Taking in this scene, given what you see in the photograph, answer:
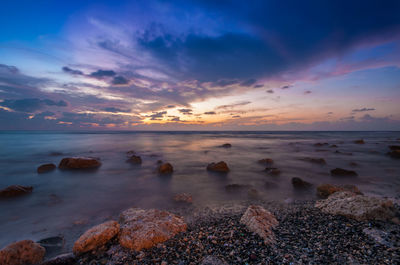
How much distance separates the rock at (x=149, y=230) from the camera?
3.67 metres

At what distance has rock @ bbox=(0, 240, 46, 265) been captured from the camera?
10.7ft

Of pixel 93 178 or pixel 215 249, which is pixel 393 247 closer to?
pixel 215 249

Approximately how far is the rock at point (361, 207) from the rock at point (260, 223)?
6.03ft

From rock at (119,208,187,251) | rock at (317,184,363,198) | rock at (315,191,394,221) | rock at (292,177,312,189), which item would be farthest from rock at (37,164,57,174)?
rock at (317,184,363,198)

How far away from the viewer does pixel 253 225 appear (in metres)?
4.03

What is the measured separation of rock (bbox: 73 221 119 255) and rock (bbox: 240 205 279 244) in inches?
123

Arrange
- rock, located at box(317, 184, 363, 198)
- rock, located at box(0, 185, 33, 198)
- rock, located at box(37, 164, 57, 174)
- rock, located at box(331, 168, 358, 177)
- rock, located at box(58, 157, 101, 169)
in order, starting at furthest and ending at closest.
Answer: rock, located at box(58, 157, 101, 169), rock, located at box(37, 164, 57, 174), rock, located at box(331, 168, 358, 177), rock, located at box(0, 185, 33, 198), rock, located at box(317, 184, 363, 198)

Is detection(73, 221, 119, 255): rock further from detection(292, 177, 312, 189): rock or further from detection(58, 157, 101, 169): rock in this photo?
detection(58, 157, 101, 169): rock

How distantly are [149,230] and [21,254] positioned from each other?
7.87 feet

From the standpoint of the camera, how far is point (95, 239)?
3.65 m

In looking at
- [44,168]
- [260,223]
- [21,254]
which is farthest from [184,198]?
[44,168]

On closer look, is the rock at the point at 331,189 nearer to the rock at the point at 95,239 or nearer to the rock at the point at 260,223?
the rock at the point at 260,223

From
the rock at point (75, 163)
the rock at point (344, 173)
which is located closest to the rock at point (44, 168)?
the rock at point (75, 163)

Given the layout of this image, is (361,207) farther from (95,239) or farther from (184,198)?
(95,239)
